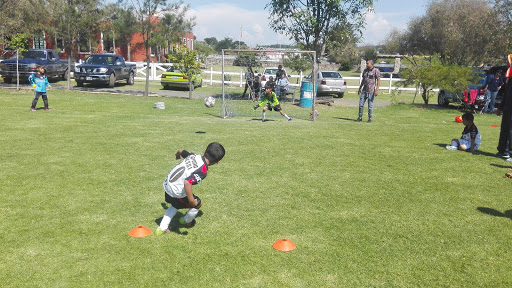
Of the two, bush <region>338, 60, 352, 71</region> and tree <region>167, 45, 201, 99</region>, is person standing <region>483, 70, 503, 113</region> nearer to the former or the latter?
tree <region>167, 45, 201, 99</region>

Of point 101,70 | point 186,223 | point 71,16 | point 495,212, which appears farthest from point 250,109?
point 186,223

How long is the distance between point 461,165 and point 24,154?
8.65 metres

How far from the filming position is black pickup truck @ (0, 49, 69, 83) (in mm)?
22219

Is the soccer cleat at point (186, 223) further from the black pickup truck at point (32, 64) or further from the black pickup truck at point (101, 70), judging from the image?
the black pickup truck at point (32, 64)

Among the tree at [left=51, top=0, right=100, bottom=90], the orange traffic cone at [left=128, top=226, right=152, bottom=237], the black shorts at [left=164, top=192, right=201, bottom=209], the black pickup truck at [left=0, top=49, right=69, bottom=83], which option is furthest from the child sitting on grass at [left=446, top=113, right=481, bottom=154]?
the black pickup truck at [left=0, top=49, right=69, bottom=83]

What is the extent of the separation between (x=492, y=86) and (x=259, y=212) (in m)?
14.6

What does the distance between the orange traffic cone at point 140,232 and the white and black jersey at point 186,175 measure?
Answer: 0.51 m

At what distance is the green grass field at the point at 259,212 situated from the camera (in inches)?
150

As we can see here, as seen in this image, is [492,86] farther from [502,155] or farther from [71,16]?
[71,16]

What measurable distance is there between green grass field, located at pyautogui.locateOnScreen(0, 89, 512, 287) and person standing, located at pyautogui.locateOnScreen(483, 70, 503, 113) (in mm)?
6562

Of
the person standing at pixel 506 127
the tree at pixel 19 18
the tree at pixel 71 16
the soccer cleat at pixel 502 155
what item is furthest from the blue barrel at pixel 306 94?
the tree at pixel 19 18

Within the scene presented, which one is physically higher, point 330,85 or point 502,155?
point 330,85

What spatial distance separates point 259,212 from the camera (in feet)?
17.5

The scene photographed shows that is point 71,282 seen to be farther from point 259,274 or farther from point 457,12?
point 457,12
